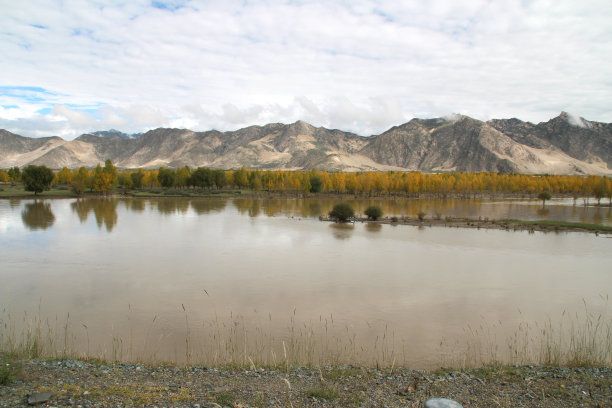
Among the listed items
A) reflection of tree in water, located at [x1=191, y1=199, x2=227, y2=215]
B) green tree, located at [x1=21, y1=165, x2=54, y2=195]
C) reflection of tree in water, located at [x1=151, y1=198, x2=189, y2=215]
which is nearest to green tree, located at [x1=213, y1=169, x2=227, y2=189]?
reflection of tree in water, located at [x1=151, y1=198, x2=189, y2=215]

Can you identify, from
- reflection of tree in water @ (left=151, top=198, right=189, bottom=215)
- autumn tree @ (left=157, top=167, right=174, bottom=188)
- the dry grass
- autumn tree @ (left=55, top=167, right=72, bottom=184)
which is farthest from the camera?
autumn tree @ (left=55, top=167, right=72, bottom=184)

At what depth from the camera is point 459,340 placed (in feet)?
41.2

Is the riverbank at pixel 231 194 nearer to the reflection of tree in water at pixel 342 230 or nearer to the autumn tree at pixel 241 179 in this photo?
the autumn tree at pixel 241 179

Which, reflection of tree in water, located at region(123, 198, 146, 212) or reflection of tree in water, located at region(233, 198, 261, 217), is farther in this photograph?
reflection of tree in water, located at region(123, 198, 146, 212)

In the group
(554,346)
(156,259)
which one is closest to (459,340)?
(554,346)

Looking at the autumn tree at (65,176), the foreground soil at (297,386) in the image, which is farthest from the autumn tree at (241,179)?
the foreground soil at (297,386)

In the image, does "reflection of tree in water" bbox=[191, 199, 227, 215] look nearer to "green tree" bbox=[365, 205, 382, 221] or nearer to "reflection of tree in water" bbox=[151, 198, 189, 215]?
"reflection of tree in water" bbox=[151, 198, 189, 215]

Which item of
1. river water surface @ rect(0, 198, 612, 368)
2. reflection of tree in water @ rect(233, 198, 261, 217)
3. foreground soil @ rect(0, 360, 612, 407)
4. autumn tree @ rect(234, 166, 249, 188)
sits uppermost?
autumn tree @ rect(234, 166, 249, 188)

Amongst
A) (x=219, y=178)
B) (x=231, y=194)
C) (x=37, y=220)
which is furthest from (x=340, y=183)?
(x=37, y=220)

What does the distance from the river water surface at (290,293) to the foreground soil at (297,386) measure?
46.1 inches

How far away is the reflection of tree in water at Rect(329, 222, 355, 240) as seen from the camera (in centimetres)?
3610

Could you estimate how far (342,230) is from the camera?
4003 centimetres

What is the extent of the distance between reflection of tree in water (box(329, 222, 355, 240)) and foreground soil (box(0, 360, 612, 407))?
2552 centimetres

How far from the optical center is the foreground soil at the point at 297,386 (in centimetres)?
786
